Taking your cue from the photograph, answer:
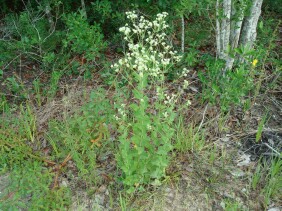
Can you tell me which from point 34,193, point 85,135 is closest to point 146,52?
point 85,135

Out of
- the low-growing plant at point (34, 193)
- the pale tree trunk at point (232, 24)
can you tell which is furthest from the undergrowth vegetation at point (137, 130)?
the pale tree trunk at point (232, 24)

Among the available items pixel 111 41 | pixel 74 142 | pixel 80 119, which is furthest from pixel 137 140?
pixel 111 41

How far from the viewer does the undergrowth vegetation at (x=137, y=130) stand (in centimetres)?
249

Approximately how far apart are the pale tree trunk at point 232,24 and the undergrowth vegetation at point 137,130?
0.39 feet

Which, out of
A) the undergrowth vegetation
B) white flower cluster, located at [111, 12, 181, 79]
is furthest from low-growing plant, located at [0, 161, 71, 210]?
white flower cluster, located at [111, 12, 181, 79]

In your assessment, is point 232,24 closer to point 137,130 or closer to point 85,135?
point 137,130

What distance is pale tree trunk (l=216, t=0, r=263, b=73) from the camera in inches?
125

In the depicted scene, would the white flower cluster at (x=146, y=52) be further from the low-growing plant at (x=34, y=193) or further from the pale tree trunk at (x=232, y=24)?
the low-growing plant at (x=34, y=193)

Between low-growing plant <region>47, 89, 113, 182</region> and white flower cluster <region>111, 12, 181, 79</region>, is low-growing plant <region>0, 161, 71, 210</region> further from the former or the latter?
white flower cluster <region>111, 12, 181, 79</region>

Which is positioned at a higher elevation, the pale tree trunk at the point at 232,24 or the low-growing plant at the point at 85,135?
the pale tree trunk at the point at 232,24

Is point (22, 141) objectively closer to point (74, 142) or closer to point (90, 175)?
point (74, 142)

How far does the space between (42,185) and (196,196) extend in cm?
118

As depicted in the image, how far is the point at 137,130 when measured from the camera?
2.39m

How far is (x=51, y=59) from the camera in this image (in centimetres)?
393
